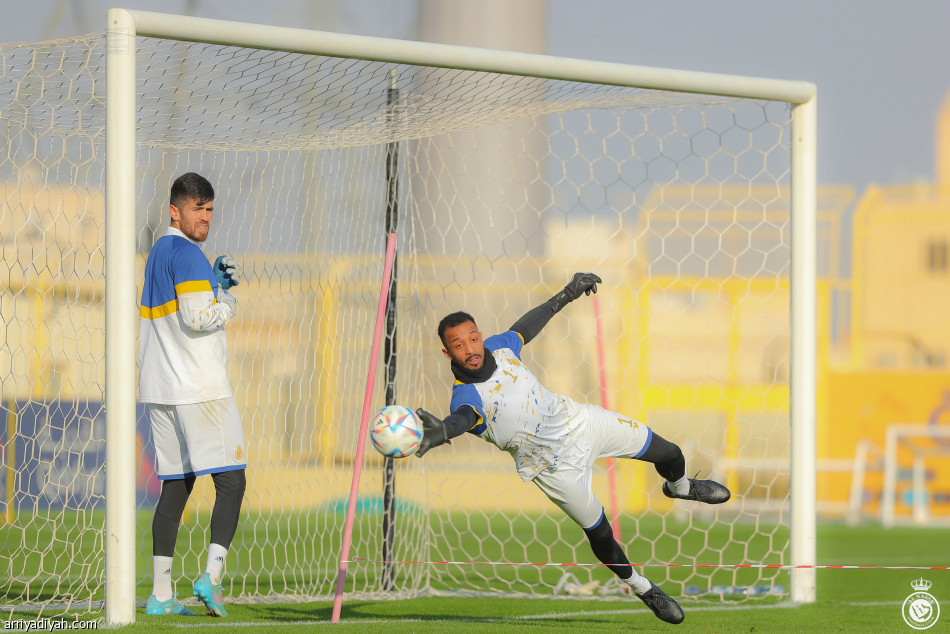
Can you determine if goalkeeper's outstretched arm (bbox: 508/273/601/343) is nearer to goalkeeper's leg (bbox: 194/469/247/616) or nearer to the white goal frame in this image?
the white goal frame

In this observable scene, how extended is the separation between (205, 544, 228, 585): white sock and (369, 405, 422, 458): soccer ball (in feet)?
3.48

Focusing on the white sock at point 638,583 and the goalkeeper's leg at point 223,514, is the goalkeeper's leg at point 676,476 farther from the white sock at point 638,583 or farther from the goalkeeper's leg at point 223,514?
the goalkeeper's leg at point 223,514

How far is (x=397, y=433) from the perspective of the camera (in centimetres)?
446

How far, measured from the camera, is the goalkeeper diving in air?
5023mm

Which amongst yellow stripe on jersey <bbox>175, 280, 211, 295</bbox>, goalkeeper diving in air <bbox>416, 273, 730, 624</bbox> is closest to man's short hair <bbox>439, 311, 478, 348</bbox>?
goalkeeper diving in air <bbox>416, 273, 730, 624</bbox>

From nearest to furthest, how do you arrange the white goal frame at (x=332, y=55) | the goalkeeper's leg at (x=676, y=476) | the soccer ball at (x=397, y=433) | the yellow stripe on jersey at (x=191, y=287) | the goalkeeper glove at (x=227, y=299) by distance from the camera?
the soccer ball at (x=397, y=433) < the white goal frame at (x=332, y=55) < the yellow stripe on jersey at (x=191, y=287) < the goalkeeper glove at (x=227, y=299) < the goalkeeper's leg at (x=676, y=476)

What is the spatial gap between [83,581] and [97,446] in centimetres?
306

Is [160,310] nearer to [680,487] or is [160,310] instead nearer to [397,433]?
[397,433]

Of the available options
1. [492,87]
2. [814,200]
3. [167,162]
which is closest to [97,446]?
[167,162]

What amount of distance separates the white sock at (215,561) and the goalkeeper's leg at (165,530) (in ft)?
0.59

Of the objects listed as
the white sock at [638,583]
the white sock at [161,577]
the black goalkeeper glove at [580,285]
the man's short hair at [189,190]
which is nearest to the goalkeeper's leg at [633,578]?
the white sock at [638,583]

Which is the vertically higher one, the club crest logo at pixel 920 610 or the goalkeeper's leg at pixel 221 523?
the goalkeeper's leg at pixel 221 523

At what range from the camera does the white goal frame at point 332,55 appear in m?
4.83

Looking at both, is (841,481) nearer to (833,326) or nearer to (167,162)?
(833,326)
